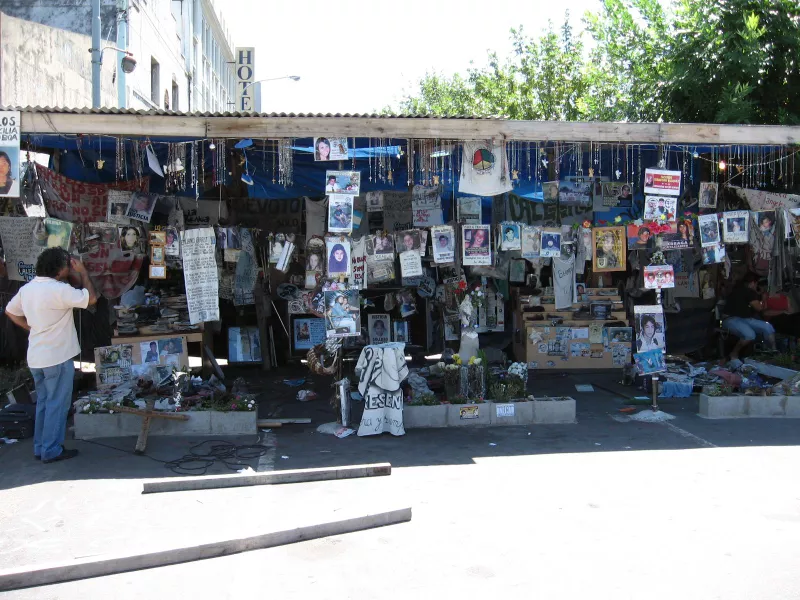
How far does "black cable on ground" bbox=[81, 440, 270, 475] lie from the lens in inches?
250

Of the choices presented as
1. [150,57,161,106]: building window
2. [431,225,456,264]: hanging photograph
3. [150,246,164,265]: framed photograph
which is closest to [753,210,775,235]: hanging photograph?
[431,225,456,264]: hanging photograph

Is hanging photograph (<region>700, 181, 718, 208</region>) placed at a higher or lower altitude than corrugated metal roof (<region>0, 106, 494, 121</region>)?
lower

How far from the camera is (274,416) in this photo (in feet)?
27.5

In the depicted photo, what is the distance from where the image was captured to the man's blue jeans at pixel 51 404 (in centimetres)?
640

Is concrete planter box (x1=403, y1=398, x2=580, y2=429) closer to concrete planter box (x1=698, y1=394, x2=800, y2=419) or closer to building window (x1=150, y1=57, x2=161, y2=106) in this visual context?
concrete planter box (x1=698, y1=394, x2=800, y2=419)

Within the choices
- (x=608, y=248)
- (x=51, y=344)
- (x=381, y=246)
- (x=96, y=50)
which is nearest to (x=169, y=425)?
(x=51, y=344)

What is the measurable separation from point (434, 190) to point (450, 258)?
1.71 meters

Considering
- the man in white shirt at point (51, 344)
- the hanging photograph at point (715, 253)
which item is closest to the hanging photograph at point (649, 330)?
the hanging photograph at point (715, 253)

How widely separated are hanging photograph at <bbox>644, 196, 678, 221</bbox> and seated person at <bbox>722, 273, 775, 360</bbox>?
11.2ft

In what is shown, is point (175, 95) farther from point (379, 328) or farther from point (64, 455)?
point (64, 455)

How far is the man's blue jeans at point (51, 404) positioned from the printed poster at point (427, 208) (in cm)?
535

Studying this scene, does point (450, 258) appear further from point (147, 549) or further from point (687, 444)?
point (147, 549)

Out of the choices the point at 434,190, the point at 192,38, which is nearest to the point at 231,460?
the point at 434,190

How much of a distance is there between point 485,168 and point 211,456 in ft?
14.7
